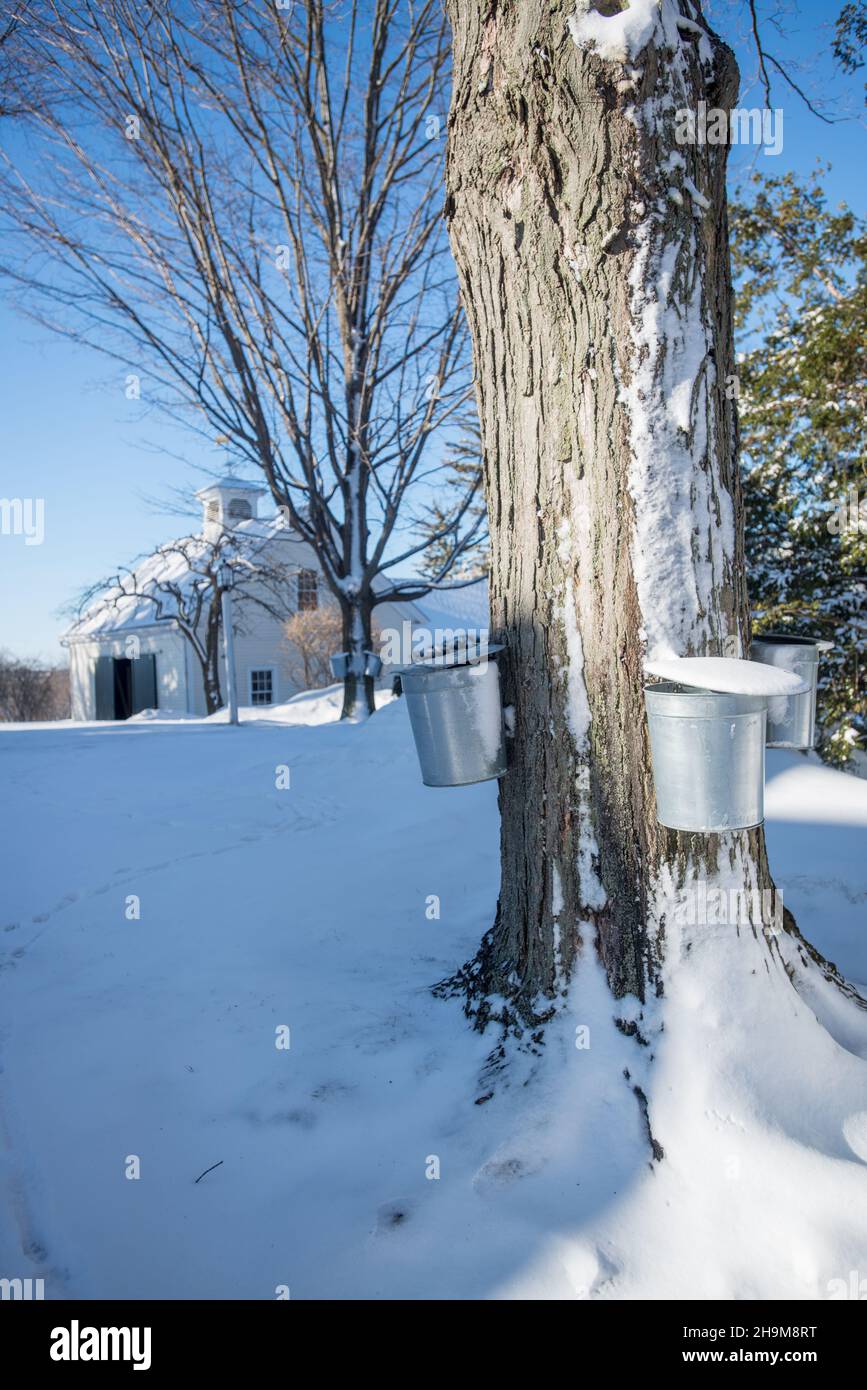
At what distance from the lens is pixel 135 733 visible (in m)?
10.3

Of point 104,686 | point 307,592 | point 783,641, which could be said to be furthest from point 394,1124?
point 104,686

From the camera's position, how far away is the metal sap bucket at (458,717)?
91.8 inches

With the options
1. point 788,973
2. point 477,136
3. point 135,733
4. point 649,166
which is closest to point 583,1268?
point 788,973

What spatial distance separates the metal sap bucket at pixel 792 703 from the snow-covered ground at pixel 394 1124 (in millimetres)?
757

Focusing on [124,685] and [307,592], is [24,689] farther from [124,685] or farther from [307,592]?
[307,592]

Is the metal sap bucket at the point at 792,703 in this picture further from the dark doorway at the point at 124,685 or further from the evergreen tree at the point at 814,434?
the dark doorway at the point at 124,685

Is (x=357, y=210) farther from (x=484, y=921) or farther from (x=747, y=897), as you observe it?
(x=747, y=897)

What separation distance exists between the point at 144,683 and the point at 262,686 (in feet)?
11.5

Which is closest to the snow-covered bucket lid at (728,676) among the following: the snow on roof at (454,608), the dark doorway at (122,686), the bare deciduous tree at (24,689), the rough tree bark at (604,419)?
the rough tree bark at (604,419)

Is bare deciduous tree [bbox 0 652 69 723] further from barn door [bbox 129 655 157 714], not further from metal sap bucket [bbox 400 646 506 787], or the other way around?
metal sap bucket [bbox 400 646 506 787]

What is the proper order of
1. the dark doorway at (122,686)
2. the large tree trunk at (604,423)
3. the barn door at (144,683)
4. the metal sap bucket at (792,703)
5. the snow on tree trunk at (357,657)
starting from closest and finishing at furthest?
the large tree trunk at (604,423) < the metal sap bucket at (792,703) < the snow on tree trunk at (357,657) < the barn door at (144,683) < the dark doorway at (122,686)

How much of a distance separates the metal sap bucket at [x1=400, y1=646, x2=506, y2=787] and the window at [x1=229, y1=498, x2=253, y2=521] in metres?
20.5

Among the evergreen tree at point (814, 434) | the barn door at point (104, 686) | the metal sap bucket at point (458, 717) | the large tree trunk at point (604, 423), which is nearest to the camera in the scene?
the large tree trunk at point (604, 423)

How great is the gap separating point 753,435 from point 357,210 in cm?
589
